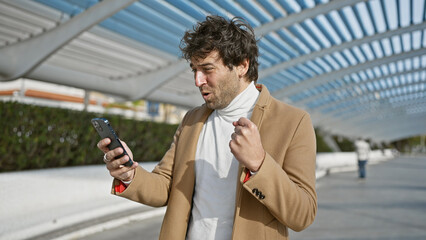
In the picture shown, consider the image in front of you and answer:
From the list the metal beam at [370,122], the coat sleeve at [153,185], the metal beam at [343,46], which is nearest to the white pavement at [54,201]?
the coat sleeve at [153,185]

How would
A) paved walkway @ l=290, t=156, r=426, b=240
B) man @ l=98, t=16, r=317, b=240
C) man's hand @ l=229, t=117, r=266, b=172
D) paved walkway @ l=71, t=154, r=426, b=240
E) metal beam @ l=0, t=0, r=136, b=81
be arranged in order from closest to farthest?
man's hand @ l=229, t=117, r=266, b=172
man @ l=98, t=16, r=317, b=240
paved walkway @ l=71, t=154, r=426, b=240
paved walkway @ l=290, t=156, r=426, b=240
metal beam @ l=0, t=0, r=136, b=81

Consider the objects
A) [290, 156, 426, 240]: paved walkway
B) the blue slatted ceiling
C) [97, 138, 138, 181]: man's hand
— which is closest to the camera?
[97, 138, 138, 181]: man's hand

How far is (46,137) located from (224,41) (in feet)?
19.0

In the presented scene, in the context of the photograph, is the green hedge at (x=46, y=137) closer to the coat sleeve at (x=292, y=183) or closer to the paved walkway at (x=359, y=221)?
the paved walkway at (x=359, y=221)

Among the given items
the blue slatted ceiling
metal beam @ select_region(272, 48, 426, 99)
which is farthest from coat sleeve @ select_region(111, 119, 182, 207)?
metal beam @ select_region(272, 48, 426, 99)

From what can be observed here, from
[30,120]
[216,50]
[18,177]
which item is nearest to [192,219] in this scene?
[216,50]

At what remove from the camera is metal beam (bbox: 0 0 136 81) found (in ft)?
26.8

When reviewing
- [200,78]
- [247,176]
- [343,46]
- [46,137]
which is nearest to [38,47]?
[46,137]

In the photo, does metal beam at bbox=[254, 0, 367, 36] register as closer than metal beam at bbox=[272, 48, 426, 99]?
Yes

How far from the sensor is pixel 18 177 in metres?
5.24

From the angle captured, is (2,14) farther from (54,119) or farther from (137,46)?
(137,46)

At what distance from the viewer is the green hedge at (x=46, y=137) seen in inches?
238

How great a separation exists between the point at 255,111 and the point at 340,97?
26.5 meters

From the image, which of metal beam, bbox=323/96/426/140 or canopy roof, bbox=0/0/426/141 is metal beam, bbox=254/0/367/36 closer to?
canopy roof, bbox=0/0/426/141
